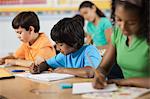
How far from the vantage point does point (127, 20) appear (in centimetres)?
140

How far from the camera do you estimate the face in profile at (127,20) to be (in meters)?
1.40

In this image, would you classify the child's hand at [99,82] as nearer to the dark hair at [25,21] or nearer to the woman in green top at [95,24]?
the dark hair at [25,21]

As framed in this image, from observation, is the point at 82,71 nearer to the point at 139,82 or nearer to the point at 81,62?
the point at 81,62

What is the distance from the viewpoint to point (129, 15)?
4.58 feet

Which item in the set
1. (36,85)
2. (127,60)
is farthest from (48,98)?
(127,60)

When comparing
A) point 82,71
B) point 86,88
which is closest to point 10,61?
point 82,71

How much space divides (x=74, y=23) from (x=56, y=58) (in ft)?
0.91

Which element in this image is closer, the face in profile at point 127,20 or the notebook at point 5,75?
the face in profile at point 127,20

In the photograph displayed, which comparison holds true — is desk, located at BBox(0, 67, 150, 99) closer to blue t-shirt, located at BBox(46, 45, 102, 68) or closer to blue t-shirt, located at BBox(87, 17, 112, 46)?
blue t-shirt, located at BBox(46, 45, 102, 68)

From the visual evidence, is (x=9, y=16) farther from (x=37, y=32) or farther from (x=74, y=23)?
(x=74, y=23)

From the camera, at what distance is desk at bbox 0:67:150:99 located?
1367mm

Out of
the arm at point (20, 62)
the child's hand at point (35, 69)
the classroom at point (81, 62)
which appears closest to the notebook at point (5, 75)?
the classroom at point (81, 62)

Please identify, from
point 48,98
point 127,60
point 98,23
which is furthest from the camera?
point 98,23

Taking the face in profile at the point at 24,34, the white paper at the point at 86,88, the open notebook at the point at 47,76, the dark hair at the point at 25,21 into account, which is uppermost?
the dark hair at the point at 25,21
